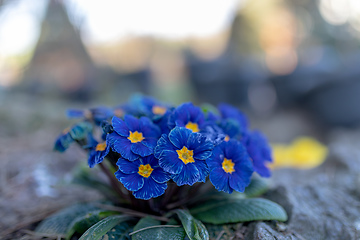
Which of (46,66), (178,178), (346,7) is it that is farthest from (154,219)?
(346,7)

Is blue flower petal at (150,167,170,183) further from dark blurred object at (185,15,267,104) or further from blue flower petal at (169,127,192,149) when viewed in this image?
dark blurred object at (185,15,267,104)

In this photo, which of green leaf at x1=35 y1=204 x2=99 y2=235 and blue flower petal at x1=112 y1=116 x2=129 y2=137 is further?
green leaf at x1=35 y1=204 x2=99 y2=235

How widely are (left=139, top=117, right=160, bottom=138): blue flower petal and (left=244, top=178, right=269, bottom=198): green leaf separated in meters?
0.67

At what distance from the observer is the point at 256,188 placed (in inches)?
64.7

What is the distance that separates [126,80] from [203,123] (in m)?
8.69

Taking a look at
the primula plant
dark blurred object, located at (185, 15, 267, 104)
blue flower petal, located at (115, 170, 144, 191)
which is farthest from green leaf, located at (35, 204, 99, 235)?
dark blurred object, located at (185, 15, 267, 104)

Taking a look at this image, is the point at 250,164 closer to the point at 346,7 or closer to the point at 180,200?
the point at 180,200

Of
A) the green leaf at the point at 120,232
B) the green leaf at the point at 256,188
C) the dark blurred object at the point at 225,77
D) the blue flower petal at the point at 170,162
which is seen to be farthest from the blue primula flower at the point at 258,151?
the dark blurred object at the point at 225,77

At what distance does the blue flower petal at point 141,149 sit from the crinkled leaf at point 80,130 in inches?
13.3

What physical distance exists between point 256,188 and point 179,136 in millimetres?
707

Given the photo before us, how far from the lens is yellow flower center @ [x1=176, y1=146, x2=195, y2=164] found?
46.5 inches

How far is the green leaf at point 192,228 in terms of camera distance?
3.95 ft

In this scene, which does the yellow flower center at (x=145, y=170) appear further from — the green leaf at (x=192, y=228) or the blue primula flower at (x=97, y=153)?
the green leaf at (x=192, y=228)

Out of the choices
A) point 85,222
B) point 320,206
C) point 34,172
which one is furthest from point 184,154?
point 34,172
